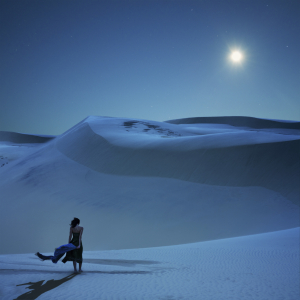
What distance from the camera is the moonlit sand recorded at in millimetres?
4945

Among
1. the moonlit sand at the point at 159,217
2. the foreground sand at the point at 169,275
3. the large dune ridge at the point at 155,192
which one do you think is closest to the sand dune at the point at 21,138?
the moonlit sand at the point at 159,217

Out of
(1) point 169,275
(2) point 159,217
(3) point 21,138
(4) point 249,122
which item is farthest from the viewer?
(3) point 21,138

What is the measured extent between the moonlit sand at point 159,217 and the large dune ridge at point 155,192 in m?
0.07

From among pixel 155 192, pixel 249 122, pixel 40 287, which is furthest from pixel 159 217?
pixel 249 122

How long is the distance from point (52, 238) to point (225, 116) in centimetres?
5509

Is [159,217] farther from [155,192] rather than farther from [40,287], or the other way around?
[40,287]

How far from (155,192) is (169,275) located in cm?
874

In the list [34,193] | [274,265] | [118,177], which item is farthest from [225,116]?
[274,265]

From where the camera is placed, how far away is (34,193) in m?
15.0

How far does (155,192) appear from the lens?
14.3 metres

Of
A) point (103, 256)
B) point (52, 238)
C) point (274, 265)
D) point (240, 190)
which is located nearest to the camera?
point (274, 265)

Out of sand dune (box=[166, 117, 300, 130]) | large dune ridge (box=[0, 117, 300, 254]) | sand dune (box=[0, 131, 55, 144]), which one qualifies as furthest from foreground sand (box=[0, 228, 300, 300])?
sand dune (box=[0, 131, 55, 144])

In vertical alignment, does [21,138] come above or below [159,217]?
above

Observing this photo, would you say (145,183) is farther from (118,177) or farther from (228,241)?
(228,241)
